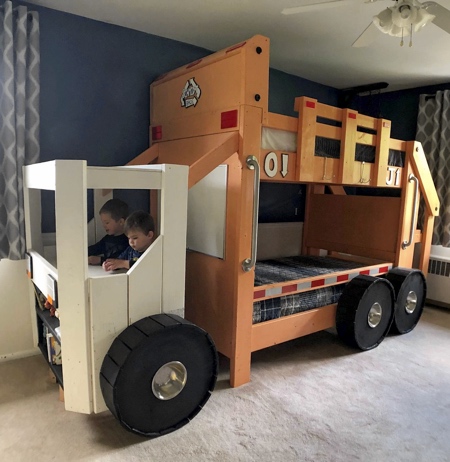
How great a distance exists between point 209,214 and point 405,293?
182 centimetres

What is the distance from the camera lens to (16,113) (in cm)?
229

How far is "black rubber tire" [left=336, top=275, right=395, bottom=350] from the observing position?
2.76m

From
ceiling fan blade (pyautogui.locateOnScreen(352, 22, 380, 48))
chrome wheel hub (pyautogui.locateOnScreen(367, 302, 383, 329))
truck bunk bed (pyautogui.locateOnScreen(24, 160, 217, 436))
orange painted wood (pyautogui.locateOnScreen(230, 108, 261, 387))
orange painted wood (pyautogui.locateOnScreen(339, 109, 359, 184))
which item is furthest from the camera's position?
chrome wheel hub (pyautogui.locateOnScreen(367, 302, 383, 329))

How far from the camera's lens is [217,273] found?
7.73ft

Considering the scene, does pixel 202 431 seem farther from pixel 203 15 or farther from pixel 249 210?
pixel 203 15

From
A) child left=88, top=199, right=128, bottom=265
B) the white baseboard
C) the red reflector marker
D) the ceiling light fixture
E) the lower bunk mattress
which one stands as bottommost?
the white baseboard

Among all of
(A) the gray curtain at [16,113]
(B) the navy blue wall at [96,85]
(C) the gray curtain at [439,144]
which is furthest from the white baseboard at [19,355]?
(C) the gray curtain at [439,144]

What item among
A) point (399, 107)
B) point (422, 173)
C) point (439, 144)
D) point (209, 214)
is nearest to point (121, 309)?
point (209, 214)

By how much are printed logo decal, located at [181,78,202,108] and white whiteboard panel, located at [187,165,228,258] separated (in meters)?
0.49

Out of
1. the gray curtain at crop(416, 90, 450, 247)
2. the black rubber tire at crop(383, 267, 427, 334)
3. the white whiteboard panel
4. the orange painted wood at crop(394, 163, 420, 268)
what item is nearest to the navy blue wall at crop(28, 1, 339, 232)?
the white whiteboard panel

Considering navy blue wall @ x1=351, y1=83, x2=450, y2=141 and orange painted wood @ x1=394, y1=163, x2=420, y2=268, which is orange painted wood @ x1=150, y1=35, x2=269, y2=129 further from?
navy blue wall @ x1=351, y1=83, x2=450, y2=141

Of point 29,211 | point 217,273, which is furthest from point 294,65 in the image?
point 29,211

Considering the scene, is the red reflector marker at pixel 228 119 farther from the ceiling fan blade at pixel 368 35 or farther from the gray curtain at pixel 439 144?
the gray curtain at pixel 439 144

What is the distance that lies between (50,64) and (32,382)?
1.97 meters
